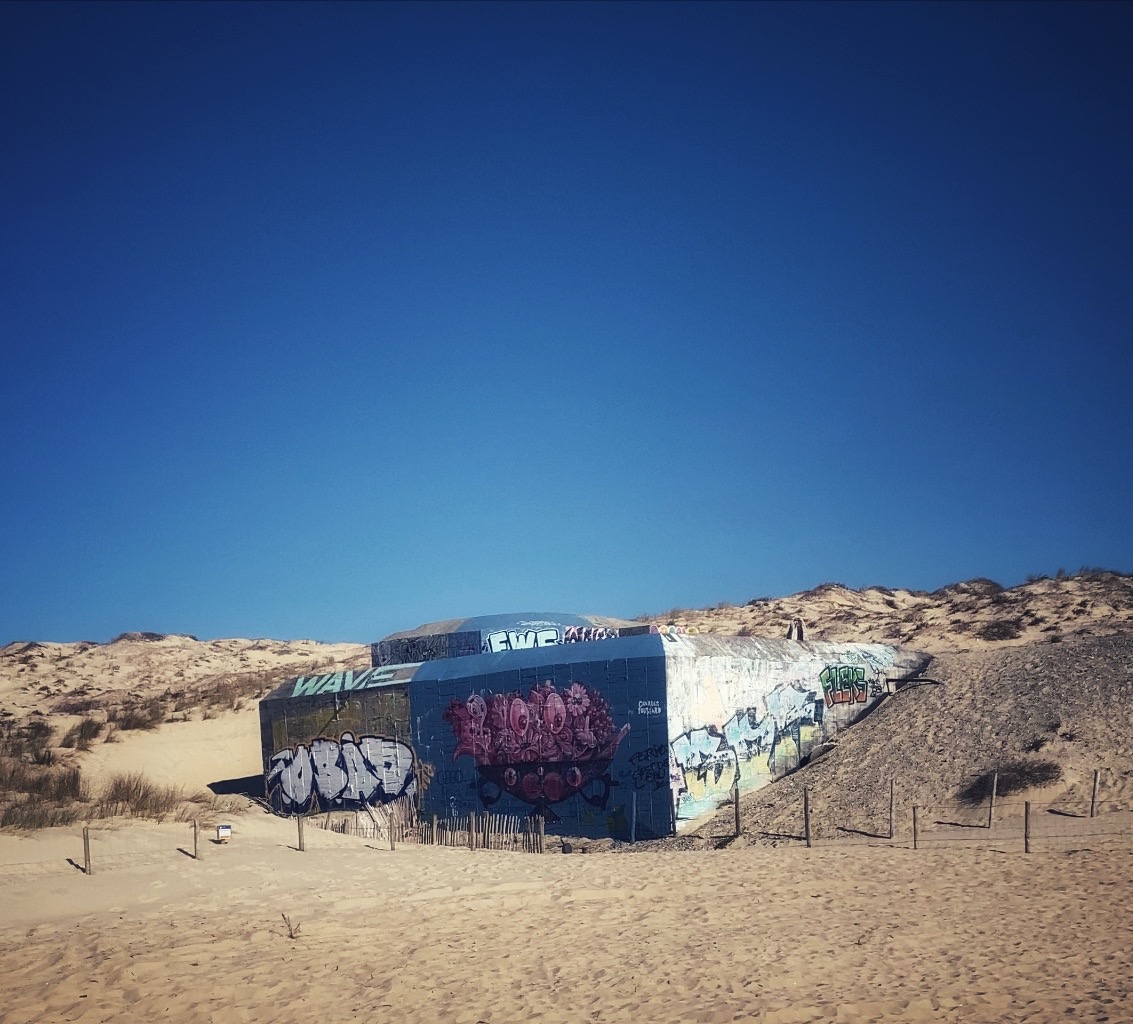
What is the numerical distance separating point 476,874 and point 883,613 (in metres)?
30.2

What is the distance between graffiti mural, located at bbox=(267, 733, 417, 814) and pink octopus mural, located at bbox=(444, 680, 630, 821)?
194 centimetres

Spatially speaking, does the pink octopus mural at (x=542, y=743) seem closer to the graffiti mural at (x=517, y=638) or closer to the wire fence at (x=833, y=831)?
the wire fence at (x=833, y=831)

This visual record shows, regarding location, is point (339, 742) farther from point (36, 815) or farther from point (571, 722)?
point (36, 815)

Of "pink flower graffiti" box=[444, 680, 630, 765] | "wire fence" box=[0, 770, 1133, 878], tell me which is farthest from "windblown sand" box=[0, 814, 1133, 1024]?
"pink flower graffiti" box=[444, 680, 630, 765]

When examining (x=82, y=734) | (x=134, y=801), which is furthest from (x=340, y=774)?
(x=82, y=734)

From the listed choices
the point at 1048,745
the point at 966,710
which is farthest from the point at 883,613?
the point at 1048,745

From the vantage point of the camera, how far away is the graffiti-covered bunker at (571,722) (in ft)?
69.4

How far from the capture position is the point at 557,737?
2209 centimetres

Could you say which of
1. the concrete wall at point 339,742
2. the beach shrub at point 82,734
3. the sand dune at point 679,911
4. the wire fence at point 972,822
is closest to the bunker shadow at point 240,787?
the concrete wall at point 339,742

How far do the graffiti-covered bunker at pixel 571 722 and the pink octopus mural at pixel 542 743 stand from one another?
0.03 meters

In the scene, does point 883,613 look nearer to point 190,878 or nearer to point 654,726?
point 654,726

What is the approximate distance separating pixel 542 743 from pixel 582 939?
993 centimetres

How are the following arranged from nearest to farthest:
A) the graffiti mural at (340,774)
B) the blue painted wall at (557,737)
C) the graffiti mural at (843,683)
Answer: the blue painted wall at (557,737) → the graffiti mural at (340,774) → the graffiti mural at (843,683)

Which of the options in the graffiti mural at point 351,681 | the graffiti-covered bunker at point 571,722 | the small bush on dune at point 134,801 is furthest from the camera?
the graffiti mural at point 351,681
